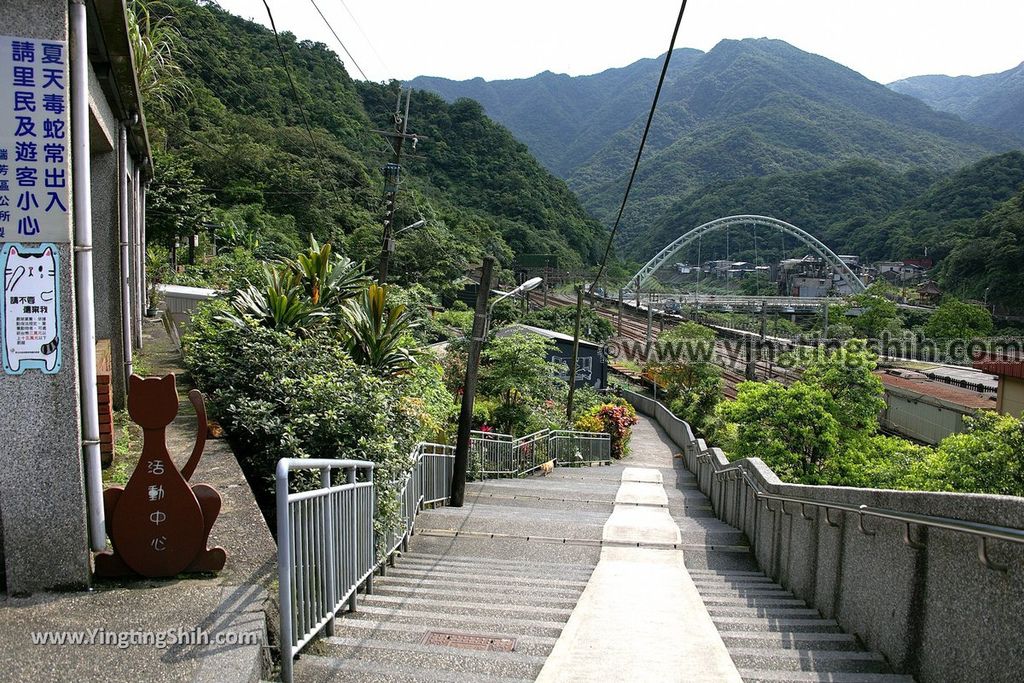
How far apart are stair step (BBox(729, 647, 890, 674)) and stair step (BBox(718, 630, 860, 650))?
14cm

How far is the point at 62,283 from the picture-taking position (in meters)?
3.54

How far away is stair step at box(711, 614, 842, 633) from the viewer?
15.5 ft

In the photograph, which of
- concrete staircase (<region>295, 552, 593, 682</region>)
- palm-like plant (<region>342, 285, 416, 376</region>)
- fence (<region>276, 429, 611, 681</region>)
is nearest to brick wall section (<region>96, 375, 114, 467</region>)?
fence (<region>276, 429, 611, 681</region>)

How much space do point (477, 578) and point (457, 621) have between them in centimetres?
171

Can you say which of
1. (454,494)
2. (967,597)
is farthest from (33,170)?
(454,494)

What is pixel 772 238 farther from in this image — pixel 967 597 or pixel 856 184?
pixel 967 597

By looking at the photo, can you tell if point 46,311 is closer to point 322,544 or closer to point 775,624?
point 322,544

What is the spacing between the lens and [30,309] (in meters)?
3.48

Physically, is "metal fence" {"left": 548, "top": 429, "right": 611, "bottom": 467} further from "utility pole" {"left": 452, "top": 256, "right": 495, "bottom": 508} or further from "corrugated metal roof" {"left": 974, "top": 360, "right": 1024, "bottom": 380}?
"corrugated metal roof" {"left": 974, "top": 360, "right": 1024, "bottom": 380}

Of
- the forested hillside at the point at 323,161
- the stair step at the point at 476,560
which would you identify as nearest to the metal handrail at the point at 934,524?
the stair step at the point at 476,560

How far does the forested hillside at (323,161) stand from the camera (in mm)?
38656

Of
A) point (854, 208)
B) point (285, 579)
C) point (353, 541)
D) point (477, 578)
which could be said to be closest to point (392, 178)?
point (477, 578)

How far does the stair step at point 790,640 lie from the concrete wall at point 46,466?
136 inches

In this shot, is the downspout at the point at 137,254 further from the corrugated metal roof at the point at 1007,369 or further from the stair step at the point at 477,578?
the corrugated metal roof at the point at 1007,369
